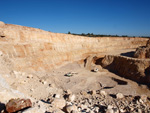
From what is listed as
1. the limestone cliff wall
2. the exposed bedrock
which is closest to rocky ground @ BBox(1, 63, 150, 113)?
the exposed bedrock

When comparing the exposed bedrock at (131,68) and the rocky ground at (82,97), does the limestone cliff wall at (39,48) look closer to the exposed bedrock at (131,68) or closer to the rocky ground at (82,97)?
the rocky ground at (82,97)

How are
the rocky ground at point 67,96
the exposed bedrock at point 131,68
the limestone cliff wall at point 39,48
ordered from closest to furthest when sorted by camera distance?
the rocky ground at point 67,96 → the limestone cliff wall at point 39,48 → the exposed bedrock at point 131,68

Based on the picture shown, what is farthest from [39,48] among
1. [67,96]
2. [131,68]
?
[131,68]

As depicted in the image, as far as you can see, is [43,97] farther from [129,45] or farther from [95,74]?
[129,45]

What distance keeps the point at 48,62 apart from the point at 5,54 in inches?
241

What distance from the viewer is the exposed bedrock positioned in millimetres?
13203

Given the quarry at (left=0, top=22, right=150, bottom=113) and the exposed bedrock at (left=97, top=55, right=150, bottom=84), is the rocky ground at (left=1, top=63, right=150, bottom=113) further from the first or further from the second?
the exposed bedrock at (left=97, top=55, right=150, bottom=84)

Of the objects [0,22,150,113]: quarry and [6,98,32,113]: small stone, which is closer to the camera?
[6,98,32,113]: small stone

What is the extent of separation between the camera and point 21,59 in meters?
13.0

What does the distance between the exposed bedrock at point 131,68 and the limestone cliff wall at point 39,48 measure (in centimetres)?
675

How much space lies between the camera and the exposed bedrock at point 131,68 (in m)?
13.2

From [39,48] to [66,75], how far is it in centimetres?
621

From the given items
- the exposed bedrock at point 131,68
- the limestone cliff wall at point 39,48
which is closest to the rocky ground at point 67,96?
the exposed bedrock at point 131,68

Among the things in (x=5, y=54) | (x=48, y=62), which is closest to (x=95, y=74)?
(x=48, y=62)
